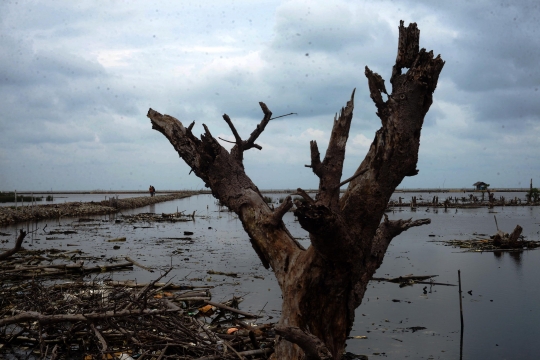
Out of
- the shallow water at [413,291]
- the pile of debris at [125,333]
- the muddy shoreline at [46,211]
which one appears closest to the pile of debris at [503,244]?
the shallow water at [413,291]

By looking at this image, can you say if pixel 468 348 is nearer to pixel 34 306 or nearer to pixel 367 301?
pixel 367 301

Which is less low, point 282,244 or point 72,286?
point 282,244

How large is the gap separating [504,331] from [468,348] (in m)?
1.37

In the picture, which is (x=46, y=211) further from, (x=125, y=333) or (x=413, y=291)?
(x=125, y=333)

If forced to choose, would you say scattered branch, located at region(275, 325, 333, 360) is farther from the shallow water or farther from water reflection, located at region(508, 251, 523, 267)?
water reflection, located at region(508, 251, 523, 267)

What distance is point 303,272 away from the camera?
479cm

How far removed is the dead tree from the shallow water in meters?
2.51

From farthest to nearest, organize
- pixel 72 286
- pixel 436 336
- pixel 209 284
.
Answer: pixel 209 284
pixel 436 336
pixel 72 286

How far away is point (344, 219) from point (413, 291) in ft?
24.7

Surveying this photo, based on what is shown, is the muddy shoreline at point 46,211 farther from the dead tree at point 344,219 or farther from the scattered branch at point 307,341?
the scattered branch at point 307,341

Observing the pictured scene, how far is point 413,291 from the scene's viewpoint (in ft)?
36.9

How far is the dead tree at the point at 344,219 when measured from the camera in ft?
13.8

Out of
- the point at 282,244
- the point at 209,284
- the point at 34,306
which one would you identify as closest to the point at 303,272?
the point at 282,244

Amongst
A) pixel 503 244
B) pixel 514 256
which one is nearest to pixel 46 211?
pixel 503 244
